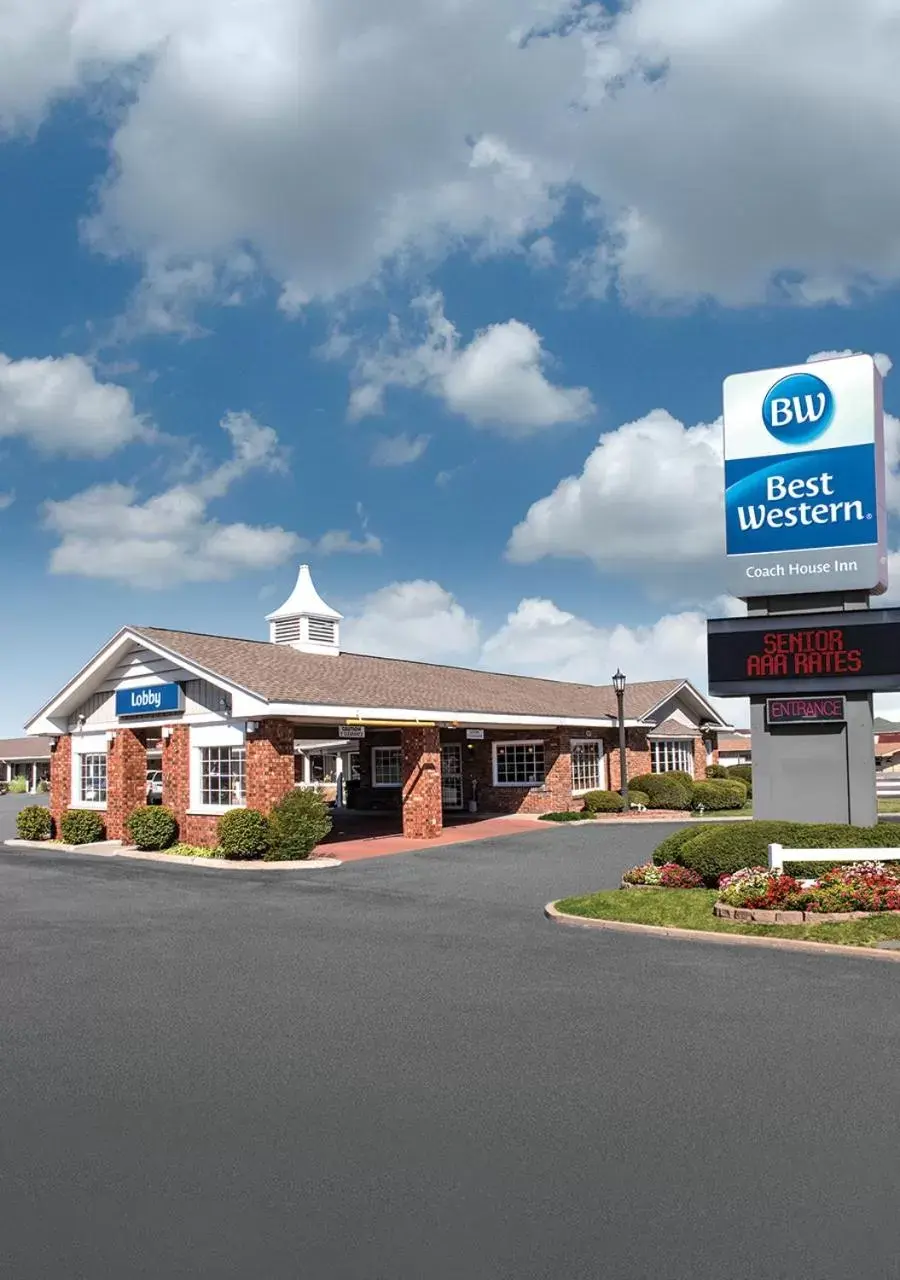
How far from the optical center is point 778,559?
1772 cm

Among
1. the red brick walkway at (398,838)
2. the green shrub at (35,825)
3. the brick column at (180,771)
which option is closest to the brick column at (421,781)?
the red brick walkway at (398,838)

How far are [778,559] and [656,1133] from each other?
1284 centimetres

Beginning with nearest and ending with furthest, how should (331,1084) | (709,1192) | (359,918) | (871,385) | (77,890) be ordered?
(709,1192)
(331,1084)
(359,918)
(871,385)
(77,890)

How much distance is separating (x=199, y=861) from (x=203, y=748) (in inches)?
139

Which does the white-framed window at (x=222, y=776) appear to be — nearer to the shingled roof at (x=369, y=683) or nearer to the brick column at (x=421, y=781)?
the shingled roof at (x=369, y=683)

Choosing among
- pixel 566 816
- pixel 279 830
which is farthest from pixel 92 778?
pixel 566 816

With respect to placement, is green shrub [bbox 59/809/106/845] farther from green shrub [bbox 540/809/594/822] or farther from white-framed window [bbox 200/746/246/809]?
green shrub [bbox 540/809/594/822]

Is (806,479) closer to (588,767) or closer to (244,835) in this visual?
(244,835)

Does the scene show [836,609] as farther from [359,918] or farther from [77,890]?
[77,890]

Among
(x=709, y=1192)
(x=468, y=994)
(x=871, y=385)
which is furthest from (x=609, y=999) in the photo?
(x=871, y=385)

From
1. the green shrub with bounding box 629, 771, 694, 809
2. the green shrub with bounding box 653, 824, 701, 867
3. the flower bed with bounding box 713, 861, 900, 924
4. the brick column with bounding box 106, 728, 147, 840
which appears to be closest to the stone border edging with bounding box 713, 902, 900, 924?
the flower bed with bounding box 713, 861, 900, 924

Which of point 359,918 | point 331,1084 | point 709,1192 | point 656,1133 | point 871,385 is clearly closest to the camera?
point 709,1192

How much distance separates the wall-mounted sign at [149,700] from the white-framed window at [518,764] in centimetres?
1278

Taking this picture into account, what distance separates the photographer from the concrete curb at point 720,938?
1206cm
